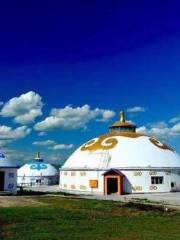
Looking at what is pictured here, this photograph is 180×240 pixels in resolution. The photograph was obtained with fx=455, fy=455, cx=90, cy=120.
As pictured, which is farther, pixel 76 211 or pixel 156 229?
pixel 76 211

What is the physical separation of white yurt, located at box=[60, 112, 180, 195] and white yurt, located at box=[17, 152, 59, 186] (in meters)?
25.0

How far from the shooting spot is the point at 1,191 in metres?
46.2

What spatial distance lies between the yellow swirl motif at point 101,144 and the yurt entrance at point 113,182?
4.04m

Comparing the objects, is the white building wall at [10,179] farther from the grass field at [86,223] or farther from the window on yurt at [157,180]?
the window on yurt at [157,180]

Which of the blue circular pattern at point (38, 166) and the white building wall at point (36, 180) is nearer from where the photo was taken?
the white building wall at point (36, 180)

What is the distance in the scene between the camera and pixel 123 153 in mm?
53938

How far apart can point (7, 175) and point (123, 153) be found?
1444cm

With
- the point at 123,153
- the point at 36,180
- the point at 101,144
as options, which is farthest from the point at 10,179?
the point at 36,180

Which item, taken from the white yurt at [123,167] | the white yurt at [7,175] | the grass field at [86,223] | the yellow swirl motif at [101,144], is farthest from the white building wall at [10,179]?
the grass field at [86,223]

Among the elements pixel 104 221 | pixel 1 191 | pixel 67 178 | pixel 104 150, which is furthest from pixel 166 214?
pixel 67 178

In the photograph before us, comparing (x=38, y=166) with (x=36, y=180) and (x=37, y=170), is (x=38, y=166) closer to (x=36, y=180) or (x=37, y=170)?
(x=37, y=170)

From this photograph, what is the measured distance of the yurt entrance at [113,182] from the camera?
51.4 meters

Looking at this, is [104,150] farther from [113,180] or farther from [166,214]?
[166,214]

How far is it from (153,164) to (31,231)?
32689 mm
